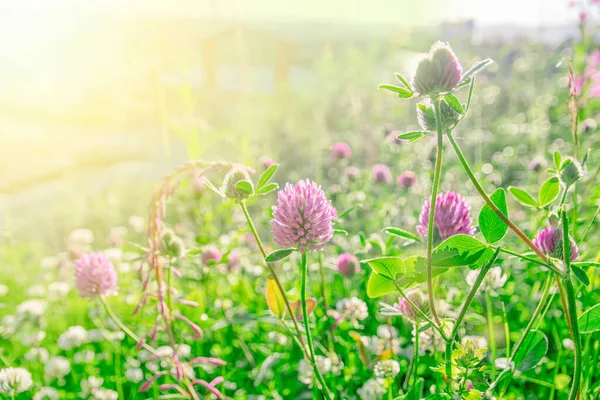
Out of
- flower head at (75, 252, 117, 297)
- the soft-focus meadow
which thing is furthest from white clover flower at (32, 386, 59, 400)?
flower head at (75, 252, 117, 297)

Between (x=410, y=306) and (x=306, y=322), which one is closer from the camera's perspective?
(x=306, y=322)

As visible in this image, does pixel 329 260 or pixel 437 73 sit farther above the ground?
pixel 437 73

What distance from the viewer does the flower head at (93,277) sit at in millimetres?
1226

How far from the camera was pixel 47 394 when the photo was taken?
1544mm

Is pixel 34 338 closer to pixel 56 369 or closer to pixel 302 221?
pixel 56 369

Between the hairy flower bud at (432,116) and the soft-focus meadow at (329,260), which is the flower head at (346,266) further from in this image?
the hairy flower bud at (432,116)

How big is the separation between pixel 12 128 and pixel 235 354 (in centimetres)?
726

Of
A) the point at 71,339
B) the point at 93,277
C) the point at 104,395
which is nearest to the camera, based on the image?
the point at 93,277

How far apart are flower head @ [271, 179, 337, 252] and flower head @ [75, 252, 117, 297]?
594 mm

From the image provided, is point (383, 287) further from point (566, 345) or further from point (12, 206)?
point (12, 206)

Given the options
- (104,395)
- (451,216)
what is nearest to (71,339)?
(104,395)

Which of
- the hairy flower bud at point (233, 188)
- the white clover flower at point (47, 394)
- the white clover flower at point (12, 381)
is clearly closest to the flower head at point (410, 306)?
the hairy flower bud at point (233, 188)

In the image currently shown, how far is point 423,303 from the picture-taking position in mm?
925

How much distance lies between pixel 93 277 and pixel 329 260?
808 millimetres
